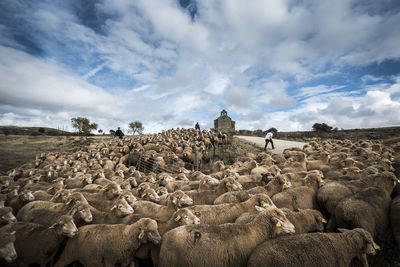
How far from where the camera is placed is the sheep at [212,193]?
21.4 feet

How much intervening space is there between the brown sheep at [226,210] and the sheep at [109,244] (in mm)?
1315

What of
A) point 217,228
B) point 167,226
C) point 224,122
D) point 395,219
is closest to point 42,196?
point 167,226

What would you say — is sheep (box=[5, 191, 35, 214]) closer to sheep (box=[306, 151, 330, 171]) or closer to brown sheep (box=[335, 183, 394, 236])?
brown sheep (box=[335, 183, 394, 236])

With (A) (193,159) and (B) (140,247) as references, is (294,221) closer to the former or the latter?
(B) (140,247)

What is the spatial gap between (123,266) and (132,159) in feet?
42.5

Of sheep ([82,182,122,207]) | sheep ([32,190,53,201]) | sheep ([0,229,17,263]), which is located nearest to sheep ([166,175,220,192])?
sheep ([82,182,122,207])

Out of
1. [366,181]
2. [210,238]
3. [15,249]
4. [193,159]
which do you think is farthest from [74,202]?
[193,159]

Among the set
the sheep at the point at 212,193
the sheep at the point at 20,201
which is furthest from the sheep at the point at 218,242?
the sheep at the point at 20,201

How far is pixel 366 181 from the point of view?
19.1 ft

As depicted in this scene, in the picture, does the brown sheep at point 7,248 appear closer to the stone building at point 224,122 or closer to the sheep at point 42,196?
the sheep at point 42,196

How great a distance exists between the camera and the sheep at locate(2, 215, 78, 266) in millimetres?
4305

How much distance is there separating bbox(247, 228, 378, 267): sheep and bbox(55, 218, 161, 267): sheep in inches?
93.8

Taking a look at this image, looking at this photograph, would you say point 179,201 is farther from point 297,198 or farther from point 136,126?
point 136,126

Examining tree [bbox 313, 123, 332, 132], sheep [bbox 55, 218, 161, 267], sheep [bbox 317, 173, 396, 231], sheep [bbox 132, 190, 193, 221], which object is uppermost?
tree [bbox 313, 123, 332, 132]
